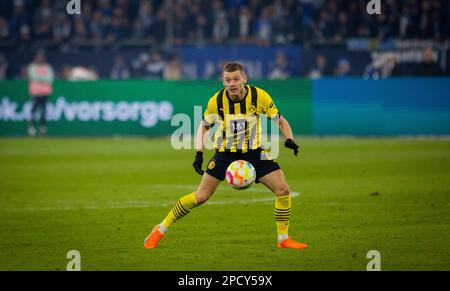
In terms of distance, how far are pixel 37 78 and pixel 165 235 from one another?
1723 cm

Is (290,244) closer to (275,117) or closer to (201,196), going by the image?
(201,196)

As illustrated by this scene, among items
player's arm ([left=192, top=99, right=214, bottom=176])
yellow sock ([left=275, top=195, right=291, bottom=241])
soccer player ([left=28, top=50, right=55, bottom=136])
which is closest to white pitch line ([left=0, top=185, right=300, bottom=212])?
player's arm ([left=192, top=99, right=214, bottom=176])

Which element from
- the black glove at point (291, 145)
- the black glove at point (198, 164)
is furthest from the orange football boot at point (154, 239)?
the black glove at point (291, 145)

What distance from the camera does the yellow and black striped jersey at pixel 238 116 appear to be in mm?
10539

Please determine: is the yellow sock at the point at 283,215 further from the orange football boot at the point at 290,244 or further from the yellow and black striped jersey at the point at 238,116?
the yellow and black striped jersey at the point at 238,116

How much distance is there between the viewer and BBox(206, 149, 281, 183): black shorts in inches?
413

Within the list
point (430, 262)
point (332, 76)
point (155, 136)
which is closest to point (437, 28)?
point (332, 76)

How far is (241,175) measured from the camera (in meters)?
10.3

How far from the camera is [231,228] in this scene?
1199 cm

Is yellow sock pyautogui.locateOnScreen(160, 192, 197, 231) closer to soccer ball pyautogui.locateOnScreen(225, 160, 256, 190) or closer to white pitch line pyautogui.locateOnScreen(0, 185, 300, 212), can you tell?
soccer ball pyautogui.locateOnScreen(225, 160, 256, 190)

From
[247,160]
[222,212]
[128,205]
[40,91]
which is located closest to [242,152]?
[247,160]

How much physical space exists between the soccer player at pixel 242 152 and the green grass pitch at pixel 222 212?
38cm

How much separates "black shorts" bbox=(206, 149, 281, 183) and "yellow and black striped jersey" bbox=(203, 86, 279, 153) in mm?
58

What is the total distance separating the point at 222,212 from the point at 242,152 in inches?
125
